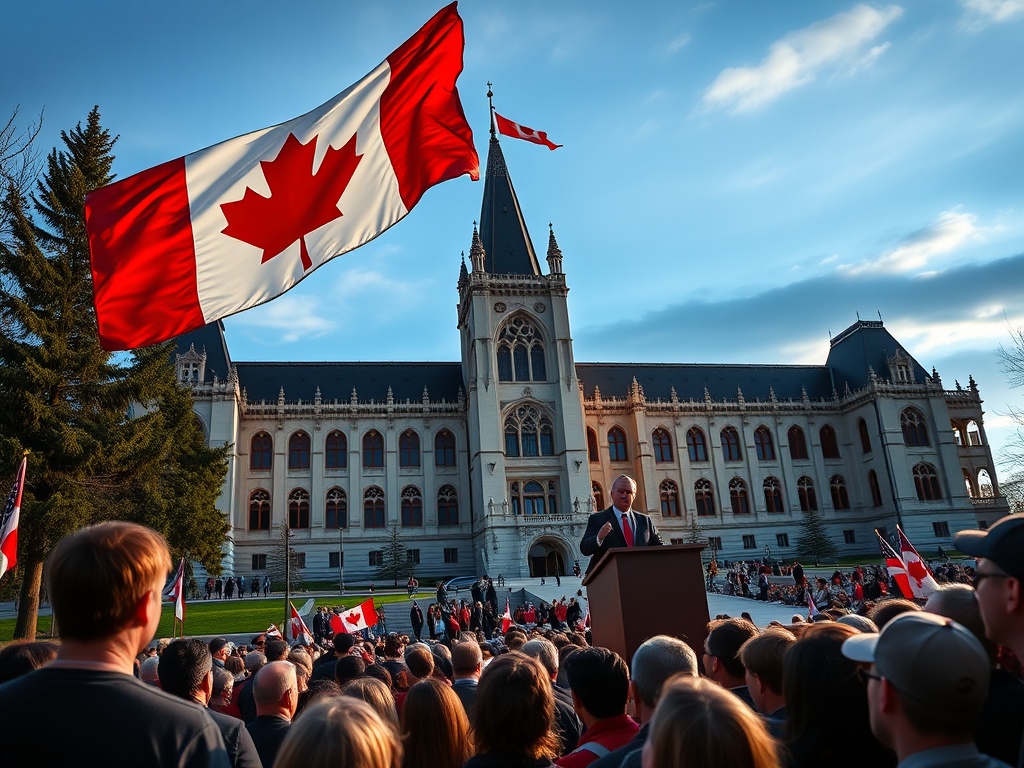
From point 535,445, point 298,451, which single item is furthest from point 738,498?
point 298,451

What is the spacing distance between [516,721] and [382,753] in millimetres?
1001

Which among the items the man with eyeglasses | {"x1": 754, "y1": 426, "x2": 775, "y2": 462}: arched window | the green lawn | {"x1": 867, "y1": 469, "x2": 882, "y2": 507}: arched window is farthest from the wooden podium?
{"x1": 867, "y1": 469, "x2": 882, "y2": 507}: arched window

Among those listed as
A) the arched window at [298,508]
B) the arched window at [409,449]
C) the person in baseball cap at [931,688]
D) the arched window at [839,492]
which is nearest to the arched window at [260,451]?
the arched window at [298,508]

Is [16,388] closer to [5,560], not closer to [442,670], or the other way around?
[5,560]

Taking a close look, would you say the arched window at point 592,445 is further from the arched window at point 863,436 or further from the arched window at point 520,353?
the arched window at point 863,436

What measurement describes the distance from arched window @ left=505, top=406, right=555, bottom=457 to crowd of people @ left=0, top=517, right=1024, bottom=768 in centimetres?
4559

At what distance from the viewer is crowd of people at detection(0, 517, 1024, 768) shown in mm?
2223

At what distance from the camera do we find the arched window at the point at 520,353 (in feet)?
167

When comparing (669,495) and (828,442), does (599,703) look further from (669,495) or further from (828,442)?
(828,442)

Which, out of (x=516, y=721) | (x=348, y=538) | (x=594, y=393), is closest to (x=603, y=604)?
(x=516, y=721)

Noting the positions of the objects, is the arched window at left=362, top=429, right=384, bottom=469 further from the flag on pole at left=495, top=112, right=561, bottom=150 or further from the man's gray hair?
the man's gray hair

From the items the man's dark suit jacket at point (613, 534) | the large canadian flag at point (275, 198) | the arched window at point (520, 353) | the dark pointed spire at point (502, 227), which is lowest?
the man's dark suit jacket at point (613, 534)

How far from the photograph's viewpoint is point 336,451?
174 ft

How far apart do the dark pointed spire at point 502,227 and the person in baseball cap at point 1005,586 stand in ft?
162
